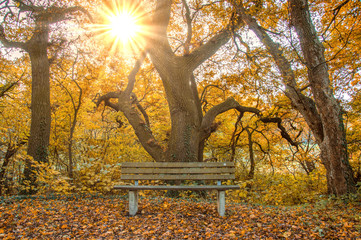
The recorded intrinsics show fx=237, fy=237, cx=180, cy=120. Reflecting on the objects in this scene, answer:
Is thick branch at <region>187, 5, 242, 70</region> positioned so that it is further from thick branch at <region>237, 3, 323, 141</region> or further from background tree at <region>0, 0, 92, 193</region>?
background tree at <region>0, 0, 92, 193</region>

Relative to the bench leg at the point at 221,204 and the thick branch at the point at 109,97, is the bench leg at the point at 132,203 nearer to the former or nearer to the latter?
the bench leg at the point at 221,204

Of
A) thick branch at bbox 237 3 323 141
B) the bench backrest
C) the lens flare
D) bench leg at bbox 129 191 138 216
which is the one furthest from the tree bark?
the lens flare

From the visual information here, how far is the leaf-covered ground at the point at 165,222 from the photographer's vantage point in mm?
3373

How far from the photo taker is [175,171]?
479cm

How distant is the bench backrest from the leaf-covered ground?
64 centimetres

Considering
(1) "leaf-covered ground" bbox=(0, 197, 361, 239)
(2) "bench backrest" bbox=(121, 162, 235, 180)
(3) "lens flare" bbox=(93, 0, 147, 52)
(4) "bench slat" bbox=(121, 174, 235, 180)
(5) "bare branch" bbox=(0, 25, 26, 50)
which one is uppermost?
(3) "lens flare" bbox=(93, 0, 147, 52)

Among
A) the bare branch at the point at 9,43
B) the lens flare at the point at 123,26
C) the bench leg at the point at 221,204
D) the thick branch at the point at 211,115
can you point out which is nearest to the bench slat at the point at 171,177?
the bench leg at the point at 221,204

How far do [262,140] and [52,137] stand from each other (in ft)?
34.8

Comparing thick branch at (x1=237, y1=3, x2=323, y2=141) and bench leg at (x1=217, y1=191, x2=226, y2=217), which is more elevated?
thick branch at (x1=237, y1=3, x2=323, y2=141)

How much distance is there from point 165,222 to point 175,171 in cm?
108

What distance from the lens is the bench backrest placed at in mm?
4695

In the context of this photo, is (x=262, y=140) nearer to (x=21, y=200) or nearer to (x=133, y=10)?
(x=133, y=10)

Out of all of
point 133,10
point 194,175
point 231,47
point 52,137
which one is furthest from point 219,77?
point 52,137

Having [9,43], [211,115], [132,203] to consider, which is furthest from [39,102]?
[211,115]
